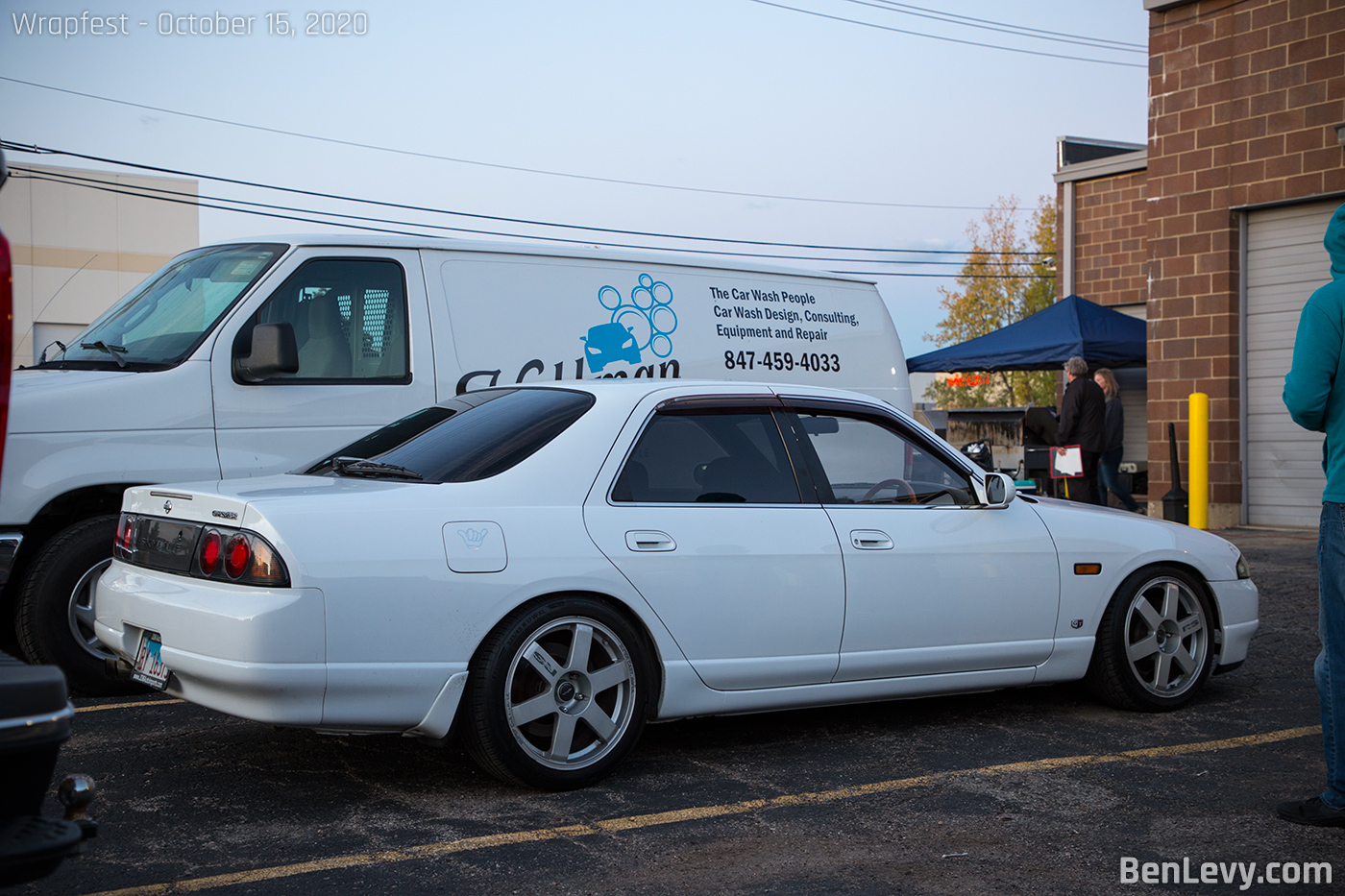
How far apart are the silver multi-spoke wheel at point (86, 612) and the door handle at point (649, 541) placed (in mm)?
2835

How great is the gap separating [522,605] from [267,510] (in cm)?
89

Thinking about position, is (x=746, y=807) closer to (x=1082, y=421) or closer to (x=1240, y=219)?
(x=1082, y=421)

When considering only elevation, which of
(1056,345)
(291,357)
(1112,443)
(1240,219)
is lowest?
(1112,443)

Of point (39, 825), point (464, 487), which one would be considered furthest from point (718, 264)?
point (39, 825)

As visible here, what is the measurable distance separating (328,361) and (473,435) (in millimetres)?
2246

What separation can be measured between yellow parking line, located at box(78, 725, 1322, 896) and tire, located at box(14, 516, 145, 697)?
2.65 metres

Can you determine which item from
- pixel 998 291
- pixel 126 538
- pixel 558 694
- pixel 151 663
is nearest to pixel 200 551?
pixel 151 663

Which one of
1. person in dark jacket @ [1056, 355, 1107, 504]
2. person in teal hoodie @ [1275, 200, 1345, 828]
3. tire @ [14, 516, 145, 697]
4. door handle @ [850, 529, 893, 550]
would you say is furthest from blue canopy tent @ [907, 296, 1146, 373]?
person in teal hoodie @ [1275, 200, 1345, 828]

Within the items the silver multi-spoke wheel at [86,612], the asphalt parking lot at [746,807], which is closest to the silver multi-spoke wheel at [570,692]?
the asphalt parking lot at [746,807]

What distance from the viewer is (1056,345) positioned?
17219mm

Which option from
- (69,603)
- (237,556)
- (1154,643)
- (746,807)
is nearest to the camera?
(237,556)

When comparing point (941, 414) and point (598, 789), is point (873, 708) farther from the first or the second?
point (941, 414)

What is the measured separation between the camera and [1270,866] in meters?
3.61

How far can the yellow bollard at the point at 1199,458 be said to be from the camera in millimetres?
13984
